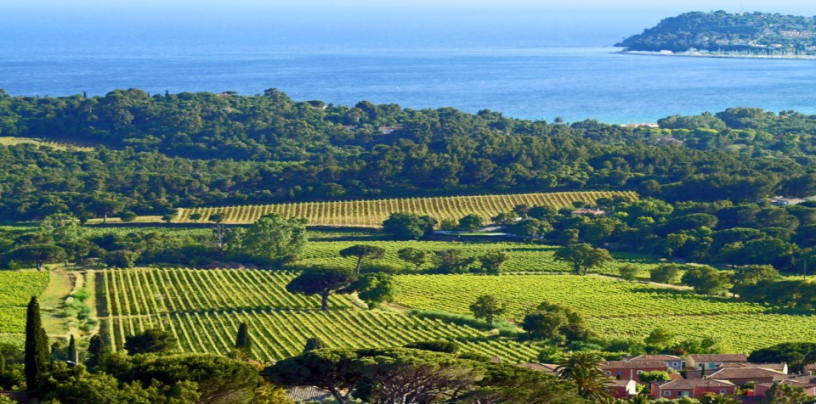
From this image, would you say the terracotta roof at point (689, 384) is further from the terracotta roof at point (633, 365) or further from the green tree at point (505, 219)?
the green tree at point (505, 219)

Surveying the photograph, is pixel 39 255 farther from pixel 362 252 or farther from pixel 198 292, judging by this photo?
pixel 362 252

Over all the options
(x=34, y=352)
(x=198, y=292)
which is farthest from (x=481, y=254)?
(x=34, y=352)

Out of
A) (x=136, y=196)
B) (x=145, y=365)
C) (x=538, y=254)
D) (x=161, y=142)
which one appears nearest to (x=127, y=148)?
(x=161, y=142)

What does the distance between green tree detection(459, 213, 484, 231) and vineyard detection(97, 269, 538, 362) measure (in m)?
17.9

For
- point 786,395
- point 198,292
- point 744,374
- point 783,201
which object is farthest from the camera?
point 783,201

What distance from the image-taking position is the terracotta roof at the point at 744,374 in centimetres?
3747

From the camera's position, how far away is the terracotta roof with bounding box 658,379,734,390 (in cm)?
3575

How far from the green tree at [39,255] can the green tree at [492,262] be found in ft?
71.2

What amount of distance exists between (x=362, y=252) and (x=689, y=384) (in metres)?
32.2

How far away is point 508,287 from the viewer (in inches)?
2363

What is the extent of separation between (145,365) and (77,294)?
27.0m

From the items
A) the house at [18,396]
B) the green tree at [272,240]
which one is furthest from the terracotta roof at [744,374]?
the green tree at [272,240]

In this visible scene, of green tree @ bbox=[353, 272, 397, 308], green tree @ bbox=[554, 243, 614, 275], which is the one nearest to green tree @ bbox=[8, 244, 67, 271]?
green tree @ bbox=[353, 272, 397, 308]

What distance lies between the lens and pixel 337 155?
108562 millimetres
